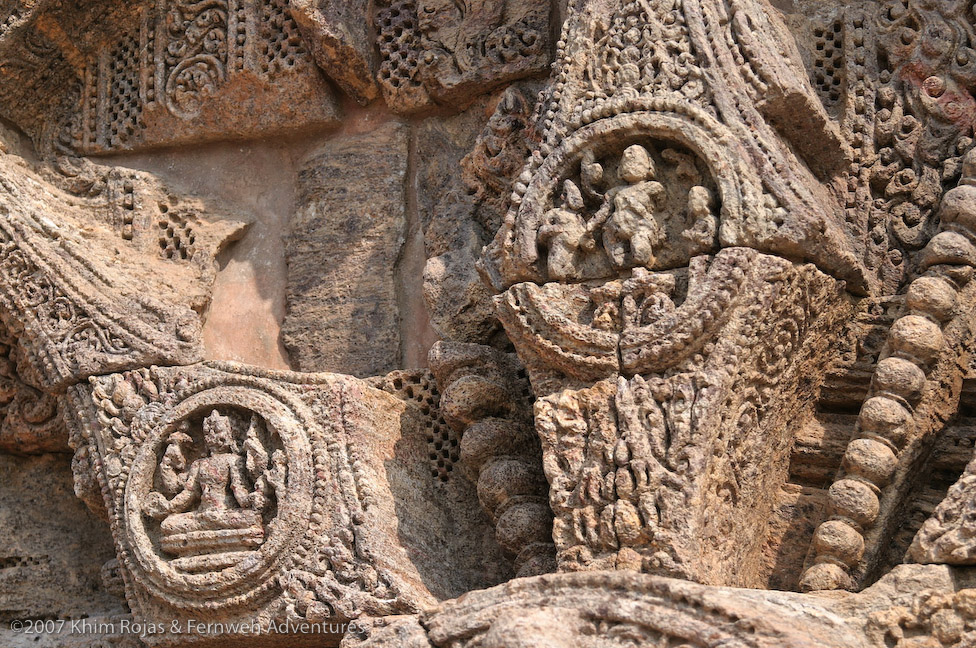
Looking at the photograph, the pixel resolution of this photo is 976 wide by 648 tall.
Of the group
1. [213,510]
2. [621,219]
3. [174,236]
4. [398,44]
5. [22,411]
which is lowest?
[213,510]

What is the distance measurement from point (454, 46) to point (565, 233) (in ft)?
3.86

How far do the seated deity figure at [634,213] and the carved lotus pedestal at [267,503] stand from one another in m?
1.00

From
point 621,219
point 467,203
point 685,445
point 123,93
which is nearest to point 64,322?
point 123,93

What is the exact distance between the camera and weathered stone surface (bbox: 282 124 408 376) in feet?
17.9

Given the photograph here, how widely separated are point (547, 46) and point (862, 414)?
1755 millimetres

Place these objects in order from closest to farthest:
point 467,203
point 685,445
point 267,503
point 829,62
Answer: point 685,445, point 267,503, point 829,62, point 467,203

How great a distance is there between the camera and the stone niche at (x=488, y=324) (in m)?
4.32

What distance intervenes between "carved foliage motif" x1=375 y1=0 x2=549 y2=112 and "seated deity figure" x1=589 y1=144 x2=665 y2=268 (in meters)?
0.88

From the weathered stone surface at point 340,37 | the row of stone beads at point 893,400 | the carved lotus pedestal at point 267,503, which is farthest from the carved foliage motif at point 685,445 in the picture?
the weathered stone surface at point 340,37

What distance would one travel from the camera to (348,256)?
5.57m

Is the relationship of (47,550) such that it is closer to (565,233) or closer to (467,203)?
(467,203)

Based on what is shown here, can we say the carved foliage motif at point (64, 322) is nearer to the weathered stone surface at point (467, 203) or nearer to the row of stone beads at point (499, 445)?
the weathered stone surface at point (467, 203)

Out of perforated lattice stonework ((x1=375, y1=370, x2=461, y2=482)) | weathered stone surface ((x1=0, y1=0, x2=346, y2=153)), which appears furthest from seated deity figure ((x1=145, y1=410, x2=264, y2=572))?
weathered stone surface ((x1=0, y1=0, x2=346, y2=153))

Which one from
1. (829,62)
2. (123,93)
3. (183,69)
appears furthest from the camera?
(123,93)
